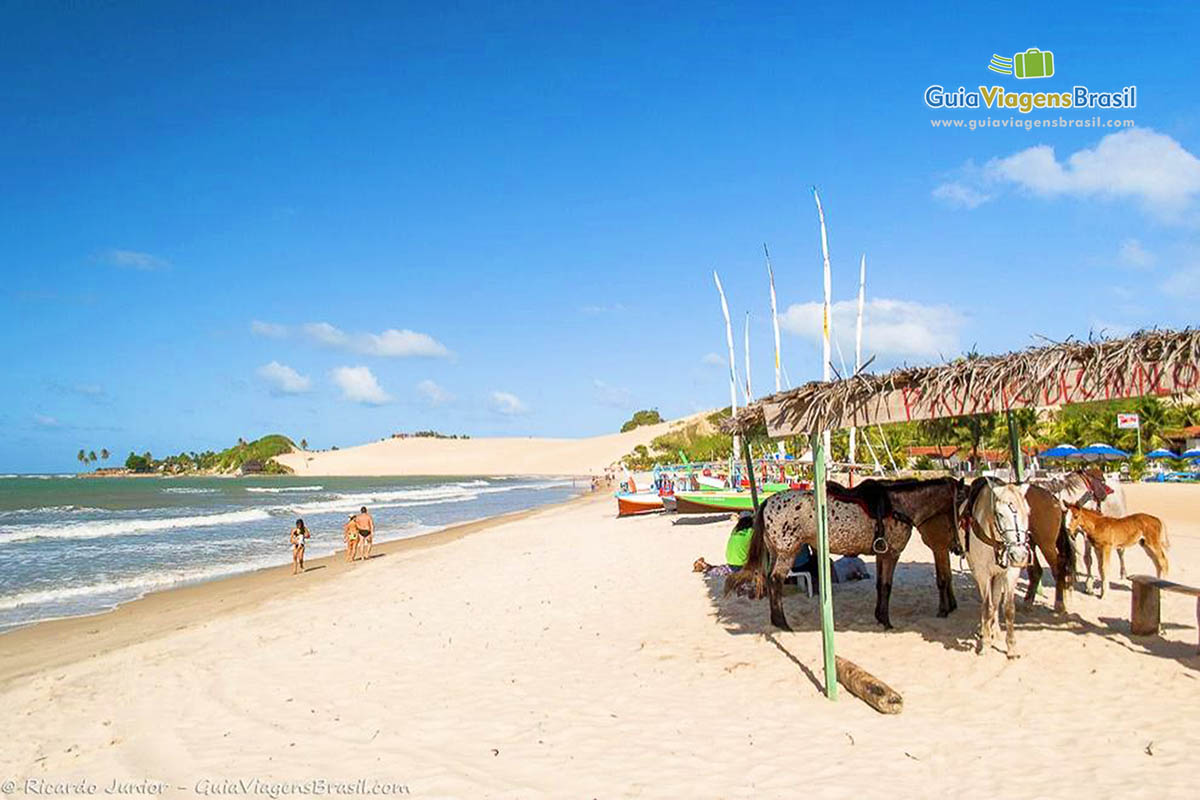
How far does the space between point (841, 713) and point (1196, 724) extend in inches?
106

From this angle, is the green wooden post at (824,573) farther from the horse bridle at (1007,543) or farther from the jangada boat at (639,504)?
the jangada boat at (639,504)

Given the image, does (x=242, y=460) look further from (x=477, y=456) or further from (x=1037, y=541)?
(x=1037, y=541)

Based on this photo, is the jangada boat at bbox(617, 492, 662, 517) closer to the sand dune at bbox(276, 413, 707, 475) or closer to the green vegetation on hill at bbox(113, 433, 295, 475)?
the sand dune at bbox(276, 413, 707, 475)

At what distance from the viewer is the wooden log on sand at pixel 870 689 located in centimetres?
643

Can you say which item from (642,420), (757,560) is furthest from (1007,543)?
(642,420)

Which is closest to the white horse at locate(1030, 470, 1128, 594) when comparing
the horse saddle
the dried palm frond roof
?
the horse saddle

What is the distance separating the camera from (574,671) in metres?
8.17

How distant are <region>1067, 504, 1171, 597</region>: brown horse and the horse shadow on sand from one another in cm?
66

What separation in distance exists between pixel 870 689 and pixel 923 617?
317cm

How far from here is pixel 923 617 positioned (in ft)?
30.5

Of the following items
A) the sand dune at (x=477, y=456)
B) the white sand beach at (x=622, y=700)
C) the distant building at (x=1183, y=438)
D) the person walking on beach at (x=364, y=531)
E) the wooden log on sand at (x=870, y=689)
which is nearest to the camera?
the white sand beach at (x=622, y=700)

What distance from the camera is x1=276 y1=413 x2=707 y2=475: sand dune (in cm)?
14438

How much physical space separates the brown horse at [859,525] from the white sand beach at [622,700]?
68cm

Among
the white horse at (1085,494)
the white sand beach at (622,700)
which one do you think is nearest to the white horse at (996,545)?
the white sand beach at (622,700)
